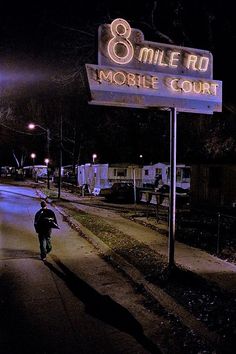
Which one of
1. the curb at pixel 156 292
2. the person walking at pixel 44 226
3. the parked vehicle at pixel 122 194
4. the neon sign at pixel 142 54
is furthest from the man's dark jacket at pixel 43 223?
the parked vehicle at pixel 122 194

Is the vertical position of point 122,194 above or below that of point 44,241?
above

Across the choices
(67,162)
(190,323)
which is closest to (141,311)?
(190,323)

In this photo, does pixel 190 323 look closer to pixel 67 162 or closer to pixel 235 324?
pixel 235 324

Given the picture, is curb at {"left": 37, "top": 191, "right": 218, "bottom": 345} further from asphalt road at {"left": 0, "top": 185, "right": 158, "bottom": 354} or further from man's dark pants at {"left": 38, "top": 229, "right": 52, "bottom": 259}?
man's dark pants at {"left": 38, "top": 229, "right": 52, "bottom": 259}

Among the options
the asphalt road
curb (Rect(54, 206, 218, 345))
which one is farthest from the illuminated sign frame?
the asphalt road

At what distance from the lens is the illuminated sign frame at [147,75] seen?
8.62m

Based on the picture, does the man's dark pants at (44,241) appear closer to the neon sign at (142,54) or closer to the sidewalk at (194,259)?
the sidewalk at (194,259)

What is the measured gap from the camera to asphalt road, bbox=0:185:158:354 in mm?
5727

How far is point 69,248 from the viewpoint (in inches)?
503

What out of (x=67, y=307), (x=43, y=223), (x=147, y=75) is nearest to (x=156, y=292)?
(x=67, y=307)

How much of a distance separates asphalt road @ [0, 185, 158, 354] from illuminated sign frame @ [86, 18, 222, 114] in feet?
12.9

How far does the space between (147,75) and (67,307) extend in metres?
5.07

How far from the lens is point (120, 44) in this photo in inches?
348

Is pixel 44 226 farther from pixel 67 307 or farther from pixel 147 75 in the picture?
pixel 147 75
